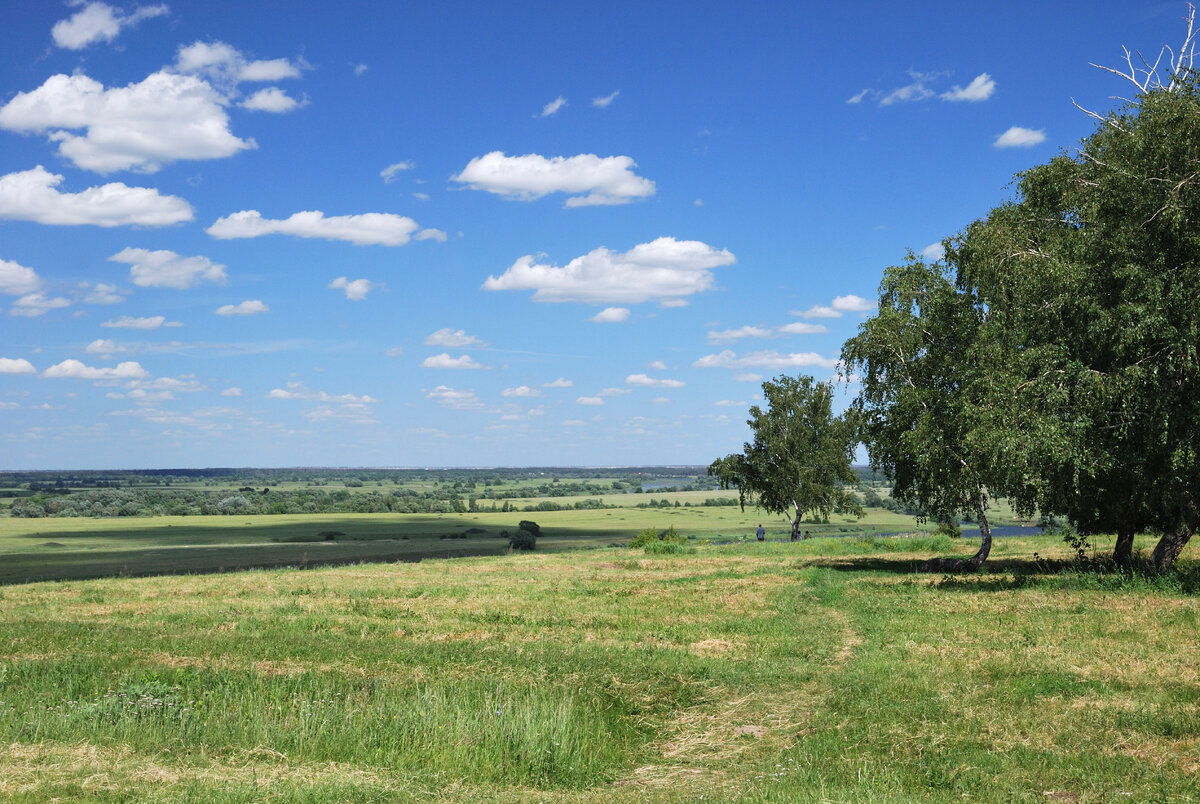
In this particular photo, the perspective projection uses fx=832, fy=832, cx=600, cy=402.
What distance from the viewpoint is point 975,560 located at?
1377 inches

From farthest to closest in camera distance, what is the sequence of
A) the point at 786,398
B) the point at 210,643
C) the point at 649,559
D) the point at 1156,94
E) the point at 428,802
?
the point at 786,398, the point at 649,559, the point at 1156,94, the point at 210,643, the point at 428,802

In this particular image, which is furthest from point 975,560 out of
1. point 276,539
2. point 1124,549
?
point 276,539

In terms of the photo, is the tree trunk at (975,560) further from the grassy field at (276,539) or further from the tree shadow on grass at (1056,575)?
the grassy field at (276,539)

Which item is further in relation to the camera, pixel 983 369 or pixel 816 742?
pixel 983 369

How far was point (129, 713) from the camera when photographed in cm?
1195

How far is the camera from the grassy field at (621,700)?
9.72 m

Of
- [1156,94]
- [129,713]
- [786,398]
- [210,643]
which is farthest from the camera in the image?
[786,398]

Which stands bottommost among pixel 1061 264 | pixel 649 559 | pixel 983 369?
pixel 649 559

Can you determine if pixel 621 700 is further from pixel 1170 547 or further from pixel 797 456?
Answer: pixel 797 456

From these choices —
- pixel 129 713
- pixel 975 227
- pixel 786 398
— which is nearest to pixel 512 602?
pixel 129 713

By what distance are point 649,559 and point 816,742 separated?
35898 millimetres

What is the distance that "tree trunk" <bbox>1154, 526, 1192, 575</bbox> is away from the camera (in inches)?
1010

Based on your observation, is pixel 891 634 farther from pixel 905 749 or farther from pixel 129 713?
pixel 129 713

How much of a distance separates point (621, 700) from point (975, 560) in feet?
85.5
